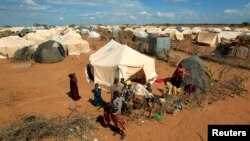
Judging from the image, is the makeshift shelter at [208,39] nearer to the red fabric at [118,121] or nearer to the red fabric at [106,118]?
the red fabric at [106,118]

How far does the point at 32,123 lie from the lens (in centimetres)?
813

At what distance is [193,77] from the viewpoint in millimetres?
12836

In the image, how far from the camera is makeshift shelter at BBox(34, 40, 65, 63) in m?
21.2

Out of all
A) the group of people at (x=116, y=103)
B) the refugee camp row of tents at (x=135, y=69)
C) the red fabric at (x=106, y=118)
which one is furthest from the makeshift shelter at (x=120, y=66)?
the red fabric at (x=106, y=118)

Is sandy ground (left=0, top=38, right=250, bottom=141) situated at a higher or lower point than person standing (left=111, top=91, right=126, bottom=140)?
lower

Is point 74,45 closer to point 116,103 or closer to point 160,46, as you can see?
point 160,46

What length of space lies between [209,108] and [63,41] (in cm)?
1836

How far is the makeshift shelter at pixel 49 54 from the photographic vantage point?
2122 centimetres

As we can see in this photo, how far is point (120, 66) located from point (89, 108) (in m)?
3.15

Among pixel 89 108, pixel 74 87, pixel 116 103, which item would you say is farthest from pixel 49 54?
pixel 116 103

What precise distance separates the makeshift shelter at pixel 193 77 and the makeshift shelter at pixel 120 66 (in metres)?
1.89

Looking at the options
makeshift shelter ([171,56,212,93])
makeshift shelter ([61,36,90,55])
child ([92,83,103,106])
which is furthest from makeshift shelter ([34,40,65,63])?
makeshift shelter ([171,56,212,93])

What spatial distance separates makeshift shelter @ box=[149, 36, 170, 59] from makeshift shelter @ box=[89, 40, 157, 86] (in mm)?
6814

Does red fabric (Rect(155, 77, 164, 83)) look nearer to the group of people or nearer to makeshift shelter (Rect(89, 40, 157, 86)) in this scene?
makeshift shelter (Rect(89, 40, 157, 86))
